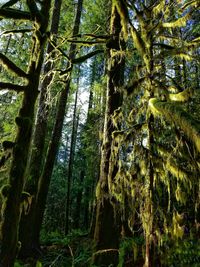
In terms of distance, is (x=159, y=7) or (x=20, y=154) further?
(x=159, y=7)

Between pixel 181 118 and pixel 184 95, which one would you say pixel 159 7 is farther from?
pixel 181 118

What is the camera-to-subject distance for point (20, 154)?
11.0 feet

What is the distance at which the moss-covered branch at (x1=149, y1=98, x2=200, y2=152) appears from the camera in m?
2.57

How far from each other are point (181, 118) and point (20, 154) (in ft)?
6.34

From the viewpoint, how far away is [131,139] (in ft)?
14.0

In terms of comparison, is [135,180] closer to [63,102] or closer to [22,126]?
[22,126]

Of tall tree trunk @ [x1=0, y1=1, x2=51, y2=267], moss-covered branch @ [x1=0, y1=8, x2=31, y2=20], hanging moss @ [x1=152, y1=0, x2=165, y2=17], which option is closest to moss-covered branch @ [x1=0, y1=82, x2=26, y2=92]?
tall tree trunk @ [x1=0, y1=1, x2=51, y2=267]

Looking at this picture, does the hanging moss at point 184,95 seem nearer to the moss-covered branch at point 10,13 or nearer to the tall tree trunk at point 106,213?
the tall tree trunk at point 106,213

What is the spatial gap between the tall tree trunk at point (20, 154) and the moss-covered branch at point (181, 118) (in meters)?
1.58

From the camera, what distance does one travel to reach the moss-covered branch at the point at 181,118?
257 centimetres

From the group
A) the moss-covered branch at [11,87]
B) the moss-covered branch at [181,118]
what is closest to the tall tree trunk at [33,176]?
the moss-covered branch at [11,87]

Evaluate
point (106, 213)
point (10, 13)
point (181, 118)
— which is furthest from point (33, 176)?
point (181, 118)

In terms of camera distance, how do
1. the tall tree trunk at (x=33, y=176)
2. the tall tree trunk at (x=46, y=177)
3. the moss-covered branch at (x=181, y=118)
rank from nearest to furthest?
the moss-covered branch at (x=181, y=118) → the tall tree trunk at (x=33, y=176) → the tall tree trunk at (x=46, y=177)

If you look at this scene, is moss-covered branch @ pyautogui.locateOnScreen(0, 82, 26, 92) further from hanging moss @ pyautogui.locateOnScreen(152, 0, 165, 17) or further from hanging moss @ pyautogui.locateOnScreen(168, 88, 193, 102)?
hanging moss @ pyautogui.locateOnScreen(152, 0, 165, 17)
